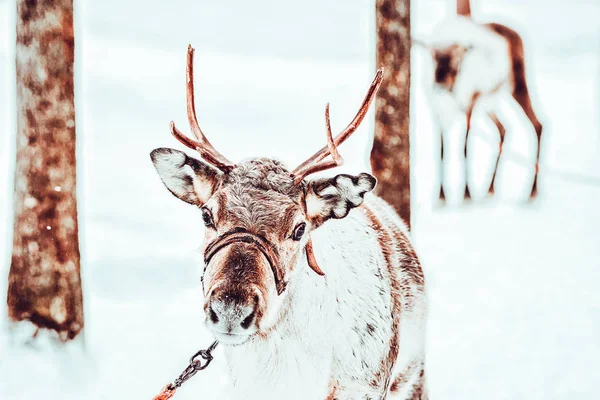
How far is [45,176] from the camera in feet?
14.4

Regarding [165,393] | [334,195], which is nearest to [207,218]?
[334,195]

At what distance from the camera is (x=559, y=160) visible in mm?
14859

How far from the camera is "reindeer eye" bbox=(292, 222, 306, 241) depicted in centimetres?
267

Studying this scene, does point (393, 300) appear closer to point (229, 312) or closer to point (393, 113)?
point (229, 312)

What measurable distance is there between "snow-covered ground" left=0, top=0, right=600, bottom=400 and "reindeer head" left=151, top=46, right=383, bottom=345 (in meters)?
1.93

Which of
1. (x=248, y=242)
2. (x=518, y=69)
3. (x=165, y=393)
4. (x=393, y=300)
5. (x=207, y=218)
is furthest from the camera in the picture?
(x=518, y=69)

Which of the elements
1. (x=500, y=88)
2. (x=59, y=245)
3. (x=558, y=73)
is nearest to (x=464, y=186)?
(x=500, y=88)

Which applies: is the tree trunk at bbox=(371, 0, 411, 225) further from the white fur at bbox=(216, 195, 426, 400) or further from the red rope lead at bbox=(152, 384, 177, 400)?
the red rope lead at bbox=(152, 384, 177, 400)

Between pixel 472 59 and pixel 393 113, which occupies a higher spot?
pixel 472 59

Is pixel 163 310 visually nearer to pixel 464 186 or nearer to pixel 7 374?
pixel 7 374

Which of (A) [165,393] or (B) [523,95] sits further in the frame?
(B) [523,95]

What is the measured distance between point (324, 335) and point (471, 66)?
793 cm

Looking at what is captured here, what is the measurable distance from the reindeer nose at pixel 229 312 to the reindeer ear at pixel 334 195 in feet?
1.79

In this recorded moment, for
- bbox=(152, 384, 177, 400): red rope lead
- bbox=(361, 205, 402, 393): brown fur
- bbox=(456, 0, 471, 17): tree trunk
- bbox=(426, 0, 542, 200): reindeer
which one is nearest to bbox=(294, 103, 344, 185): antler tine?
bbox=(361, 205, 402, 393): brown fur
